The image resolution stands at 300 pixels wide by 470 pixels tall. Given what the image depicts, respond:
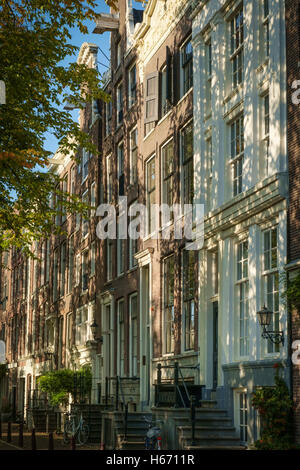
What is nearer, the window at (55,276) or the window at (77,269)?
the window at (77,269)

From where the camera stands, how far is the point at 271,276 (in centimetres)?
1803

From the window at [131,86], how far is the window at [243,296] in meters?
12.9

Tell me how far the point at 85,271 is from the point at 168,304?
13.8 m

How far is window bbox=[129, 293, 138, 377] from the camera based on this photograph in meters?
29.8

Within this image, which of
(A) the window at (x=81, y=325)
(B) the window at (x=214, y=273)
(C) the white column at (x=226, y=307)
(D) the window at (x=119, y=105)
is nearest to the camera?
(C) the white column at (x=226, y=307)

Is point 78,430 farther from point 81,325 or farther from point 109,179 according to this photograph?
point 81,325

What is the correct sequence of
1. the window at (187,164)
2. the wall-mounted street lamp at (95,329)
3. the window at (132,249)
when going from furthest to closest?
the wall-mounted street lamp at (95,329)
the window at (132,249)
the window at (187,164)

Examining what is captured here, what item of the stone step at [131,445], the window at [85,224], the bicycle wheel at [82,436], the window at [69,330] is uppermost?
the window at [85,224]

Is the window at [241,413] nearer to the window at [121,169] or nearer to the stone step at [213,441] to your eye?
the stone step at [213,441]

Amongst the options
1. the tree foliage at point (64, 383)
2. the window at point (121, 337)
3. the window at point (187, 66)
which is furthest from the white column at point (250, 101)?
the tree foliage at point (64, 383)

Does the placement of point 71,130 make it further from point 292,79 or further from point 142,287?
point 292,79

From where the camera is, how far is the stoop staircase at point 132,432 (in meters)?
20.9

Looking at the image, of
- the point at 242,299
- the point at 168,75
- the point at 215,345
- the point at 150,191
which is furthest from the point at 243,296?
the point at 168,75
